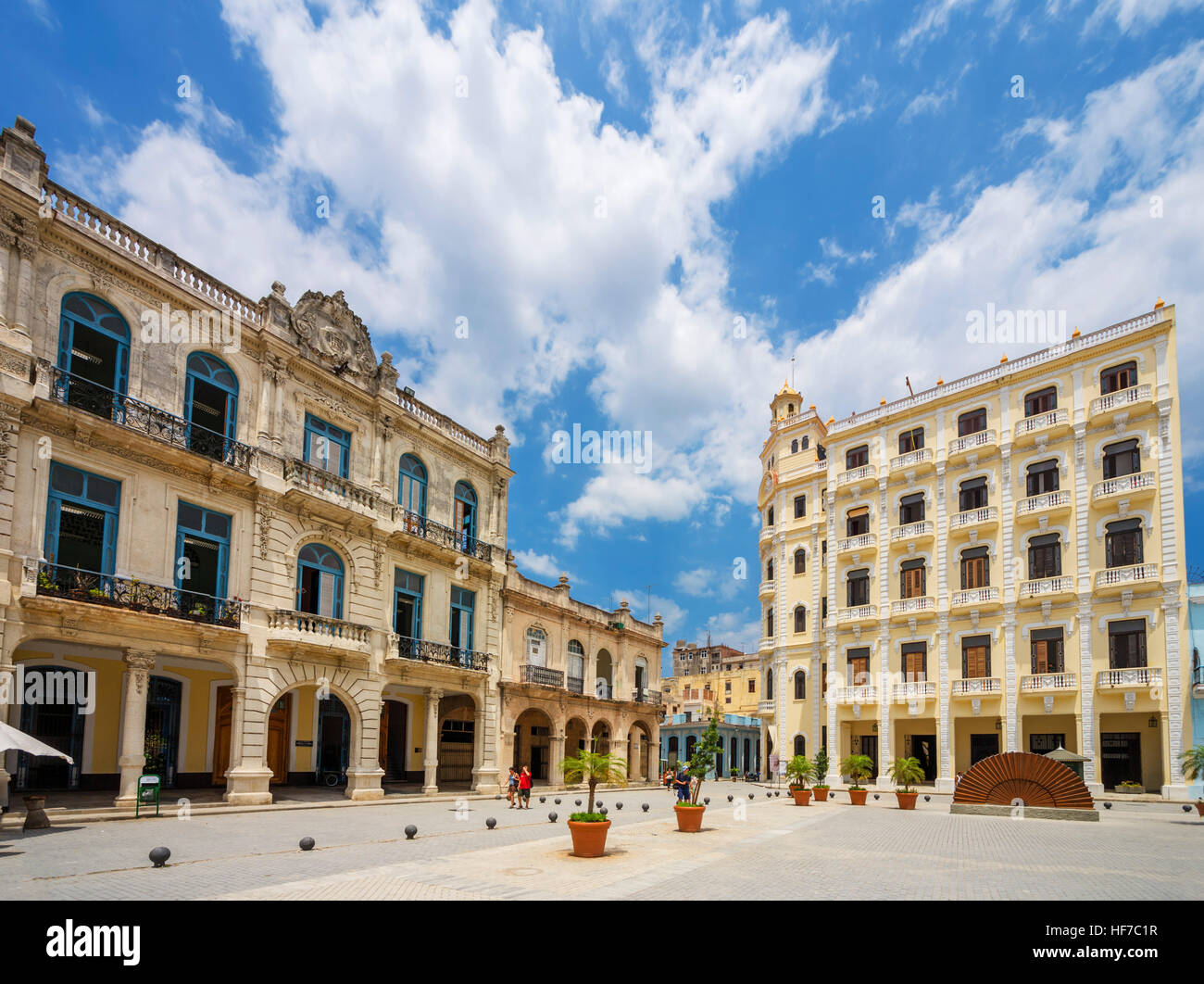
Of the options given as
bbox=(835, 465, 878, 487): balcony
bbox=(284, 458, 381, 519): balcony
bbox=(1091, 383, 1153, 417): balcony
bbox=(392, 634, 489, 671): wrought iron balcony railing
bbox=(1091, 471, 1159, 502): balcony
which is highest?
bbox=(1091, 383, 1153, 417): balcony

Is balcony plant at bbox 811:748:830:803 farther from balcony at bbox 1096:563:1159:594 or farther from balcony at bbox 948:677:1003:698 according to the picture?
balcony at bbox 1096:563:1159:594

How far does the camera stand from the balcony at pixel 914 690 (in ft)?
137

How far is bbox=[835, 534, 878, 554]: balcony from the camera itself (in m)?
45.2

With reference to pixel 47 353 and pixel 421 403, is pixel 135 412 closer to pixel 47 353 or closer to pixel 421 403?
pixel 47 353

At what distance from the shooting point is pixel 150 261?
70.8 ft

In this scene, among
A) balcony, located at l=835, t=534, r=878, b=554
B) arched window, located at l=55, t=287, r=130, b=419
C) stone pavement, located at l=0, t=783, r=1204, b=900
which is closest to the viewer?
stone pavement, located at l=0, t=783, r=1204, b=900

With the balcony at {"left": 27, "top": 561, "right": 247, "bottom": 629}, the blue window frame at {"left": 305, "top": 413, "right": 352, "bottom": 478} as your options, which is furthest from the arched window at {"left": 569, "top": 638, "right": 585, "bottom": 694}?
the balcony at {"left": 27, "top": 561, "right": 247, "bottom": 629}

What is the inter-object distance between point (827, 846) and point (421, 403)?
67.3 ft

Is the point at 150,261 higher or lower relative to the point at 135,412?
higher

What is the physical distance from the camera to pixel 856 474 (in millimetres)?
46719

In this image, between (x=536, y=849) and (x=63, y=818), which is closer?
(x=536, y=849)

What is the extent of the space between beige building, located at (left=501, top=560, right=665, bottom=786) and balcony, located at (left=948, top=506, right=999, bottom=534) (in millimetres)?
16107

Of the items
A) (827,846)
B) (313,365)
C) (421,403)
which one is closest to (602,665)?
(421,403)
